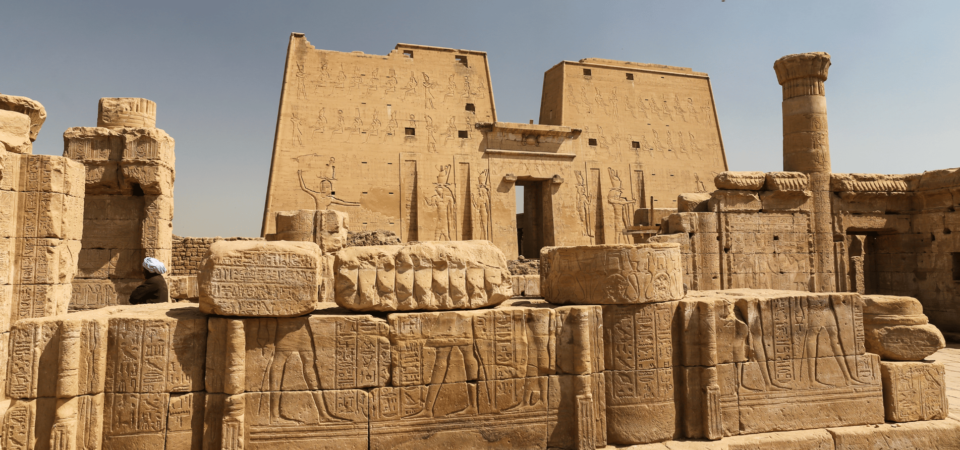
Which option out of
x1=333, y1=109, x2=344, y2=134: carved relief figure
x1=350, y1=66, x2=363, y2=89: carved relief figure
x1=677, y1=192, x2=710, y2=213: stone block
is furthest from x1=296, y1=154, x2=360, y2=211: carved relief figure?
x1=677, y1=192, x2=710, y2=213: stone block

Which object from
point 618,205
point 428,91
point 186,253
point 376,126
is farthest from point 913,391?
point 428,91

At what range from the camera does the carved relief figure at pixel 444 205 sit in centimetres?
1750

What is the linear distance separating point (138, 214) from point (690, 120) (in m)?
18.2

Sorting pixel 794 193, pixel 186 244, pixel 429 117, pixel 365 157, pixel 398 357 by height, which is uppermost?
pixel 429 117

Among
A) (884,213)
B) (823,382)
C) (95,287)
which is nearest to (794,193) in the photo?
(884,213)

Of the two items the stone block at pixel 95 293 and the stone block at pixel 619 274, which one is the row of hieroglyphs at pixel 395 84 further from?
the stone block at pixel 619 274

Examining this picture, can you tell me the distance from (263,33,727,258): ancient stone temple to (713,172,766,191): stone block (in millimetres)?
4042

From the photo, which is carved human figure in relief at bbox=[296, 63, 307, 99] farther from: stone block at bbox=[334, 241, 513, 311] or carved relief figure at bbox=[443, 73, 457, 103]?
stone block at bbox=[334, 241, 513, 311]

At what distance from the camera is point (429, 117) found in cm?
1794

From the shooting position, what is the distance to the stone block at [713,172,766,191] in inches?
414

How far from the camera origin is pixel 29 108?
688cm

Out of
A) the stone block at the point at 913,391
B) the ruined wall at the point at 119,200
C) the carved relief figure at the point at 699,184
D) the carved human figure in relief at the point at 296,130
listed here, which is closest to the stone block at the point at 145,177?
the ruined wall at the point at 119,200

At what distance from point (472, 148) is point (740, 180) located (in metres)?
9.19

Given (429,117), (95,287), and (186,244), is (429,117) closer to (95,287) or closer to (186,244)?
(186,244)
